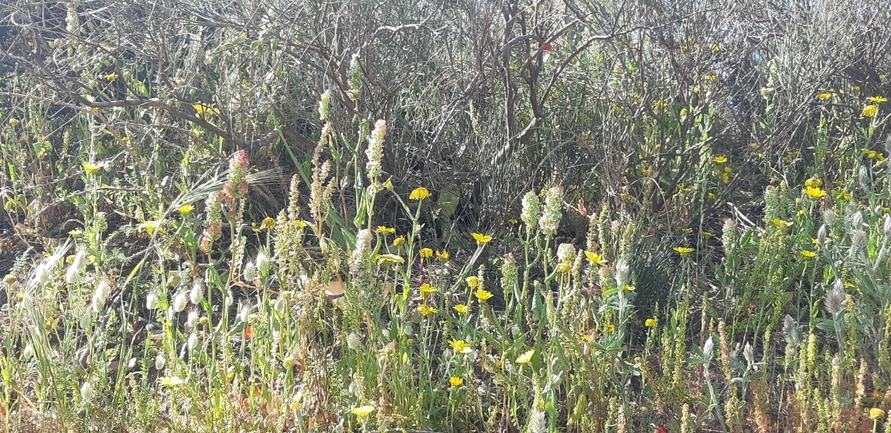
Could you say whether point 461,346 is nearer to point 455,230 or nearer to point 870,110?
point 455,230

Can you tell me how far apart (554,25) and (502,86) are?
302mm

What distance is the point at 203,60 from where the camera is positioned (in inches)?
110

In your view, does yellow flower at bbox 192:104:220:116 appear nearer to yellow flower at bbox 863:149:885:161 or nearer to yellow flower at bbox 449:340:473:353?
yellow flower at bbox 449:340:473:353

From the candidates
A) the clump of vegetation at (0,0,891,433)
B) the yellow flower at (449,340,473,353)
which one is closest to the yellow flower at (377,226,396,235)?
the clump of vegetation at (0,0,891,433)

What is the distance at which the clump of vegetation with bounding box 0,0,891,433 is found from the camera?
1.75 metres

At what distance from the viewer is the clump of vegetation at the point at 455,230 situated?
175 centimetres

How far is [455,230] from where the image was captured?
291 centimetres

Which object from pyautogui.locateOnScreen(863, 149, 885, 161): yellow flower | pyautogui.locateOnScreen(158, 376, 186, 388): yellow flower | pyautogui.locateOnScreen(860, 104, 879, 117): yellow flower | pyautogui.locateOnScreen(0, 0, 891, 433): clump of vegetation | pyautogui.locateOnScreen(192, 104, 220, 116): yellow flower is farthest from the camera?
pyautogui.locateOnScreen(860, 104, 879, 117): yellow flower

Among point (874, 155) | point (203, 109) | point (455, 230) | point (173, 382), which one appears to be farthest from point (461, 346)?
point (874, 155)

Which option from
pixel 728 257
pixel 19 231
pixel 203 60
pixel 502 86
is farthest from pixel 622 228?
pixel 19 231

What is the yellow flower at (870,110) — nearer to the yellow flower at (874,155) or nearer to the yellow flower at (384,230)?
the yellow flower at (874,155)

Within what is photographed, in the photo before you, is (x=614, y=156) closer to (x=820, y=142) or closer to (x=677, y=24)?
(x=677, y=24)

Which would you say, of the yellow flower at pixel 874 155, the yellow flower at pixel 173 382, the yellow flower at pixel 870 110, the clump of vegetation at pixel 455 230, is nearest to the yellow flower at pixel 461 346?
the clump of vegetation at pixel 455 230

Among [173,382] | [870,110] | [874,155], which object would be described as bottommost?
[173,382]
